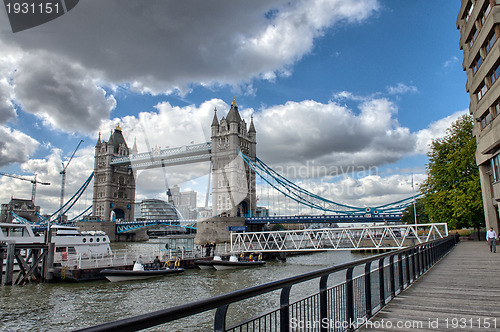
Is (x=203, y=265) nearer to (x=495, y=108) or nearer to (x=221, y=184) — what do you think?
(x=495, y=108)

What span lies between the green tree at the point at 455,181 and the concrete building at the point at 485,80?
2.40 metres

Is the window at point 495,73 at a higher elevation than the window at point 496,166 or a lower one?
higher

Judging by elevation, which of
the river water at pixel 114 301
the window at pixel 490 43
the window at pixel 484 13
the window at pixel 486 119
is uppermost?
the window at pixel 484 13

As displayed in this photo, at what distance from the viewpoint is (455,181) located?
114 feet

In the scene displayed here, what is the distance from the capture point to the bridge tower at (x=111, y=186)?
11806cm

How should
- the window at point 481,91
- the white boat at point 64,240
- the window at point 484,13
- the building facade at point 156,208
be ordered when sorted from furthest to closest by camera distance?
the building facade at point 156,208 < the white boat at point 64,240 < the window at point 481,91 < the window at point 484,13

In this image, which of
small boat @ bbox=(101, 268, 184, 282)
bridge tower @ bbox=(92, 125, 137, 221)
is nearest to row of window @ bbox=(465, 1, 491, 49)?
small boat @ bbox=(101, 268, 184, 282)

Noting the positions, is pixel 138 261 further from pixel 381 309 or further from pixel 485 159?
pixel 485 159

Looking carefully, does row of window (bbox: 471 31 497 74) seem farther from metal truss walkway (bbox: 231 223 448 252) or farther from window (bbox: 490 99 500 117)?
metal truss walkway (bbox: 231 223 448 252)

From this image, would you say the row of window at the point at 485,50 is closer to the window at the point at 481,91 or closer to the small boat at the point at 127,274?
the window at the point at 481,91

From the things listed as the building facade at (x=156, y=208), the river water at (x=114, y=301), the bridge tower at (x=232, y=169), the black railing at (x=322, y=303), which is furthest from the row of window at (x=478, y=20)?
the building facade at (x=156, y=208)

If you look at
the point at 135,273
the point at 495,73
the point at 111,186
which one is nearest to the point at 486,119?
the point at 495,73

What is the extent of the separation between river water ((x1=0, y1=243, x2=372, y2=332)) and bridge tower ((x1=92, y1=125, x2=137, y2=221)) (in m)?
99.1

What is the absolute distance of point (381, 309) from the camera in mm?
6828
